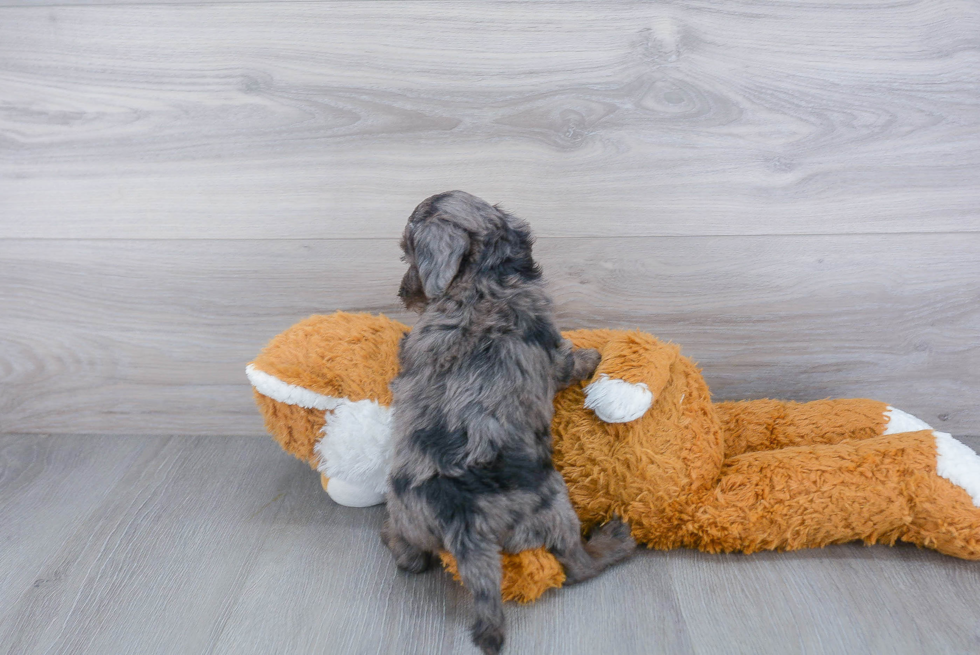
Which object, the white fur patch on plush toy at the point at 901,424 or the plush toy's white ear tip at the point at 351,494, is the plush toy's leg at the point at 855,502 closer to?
the white fur patch on plush toy at the point at 901,424

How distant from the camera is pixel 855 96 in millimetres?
1413

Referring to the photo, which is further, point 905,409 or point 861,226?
point 905,409

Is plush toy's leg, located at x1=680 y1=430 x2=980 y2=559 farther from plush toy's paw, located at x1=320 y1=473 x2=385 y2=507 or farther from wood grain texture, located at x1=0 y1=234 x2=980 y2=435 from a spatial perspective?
plush toy's paw, located at x1=320 y1=473 x2=385 y2=507

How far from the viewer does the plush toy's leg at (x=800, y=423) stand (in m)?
1.39

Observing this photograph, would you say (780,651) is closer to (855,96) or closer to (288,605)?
(288,605)

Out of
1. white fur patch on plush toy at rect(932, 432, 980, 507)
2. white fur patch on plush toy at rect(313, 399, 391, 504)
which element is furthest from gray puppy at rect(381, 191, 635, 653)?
white fur patch on plush toy at rect(932, 432, 980, 507)

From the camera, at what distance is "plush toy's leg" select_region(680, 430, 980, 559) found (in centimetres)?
120

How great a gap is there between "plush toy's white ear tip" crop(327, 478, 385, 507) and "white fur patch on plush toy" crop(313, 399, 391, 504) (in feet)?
0.10

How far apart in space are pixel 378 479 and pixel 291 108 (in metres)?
0.82

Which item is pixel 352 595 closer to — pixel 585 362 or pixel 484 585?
pixel 484 585

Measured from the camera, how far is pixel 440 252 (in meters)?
1.13

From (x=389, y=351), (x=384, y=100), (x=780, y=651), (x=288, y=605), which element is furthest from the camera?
(x=384, y=100)

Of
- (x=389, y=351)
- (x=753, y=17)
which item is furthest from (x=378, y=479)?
(x=753, y=17)

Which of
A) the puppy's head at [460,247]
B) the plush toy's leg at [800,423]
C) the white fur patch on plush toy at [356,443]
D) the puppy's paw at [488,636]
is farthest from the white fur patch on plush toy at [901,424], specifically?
the white fur patch on plush toy at [356,443]
